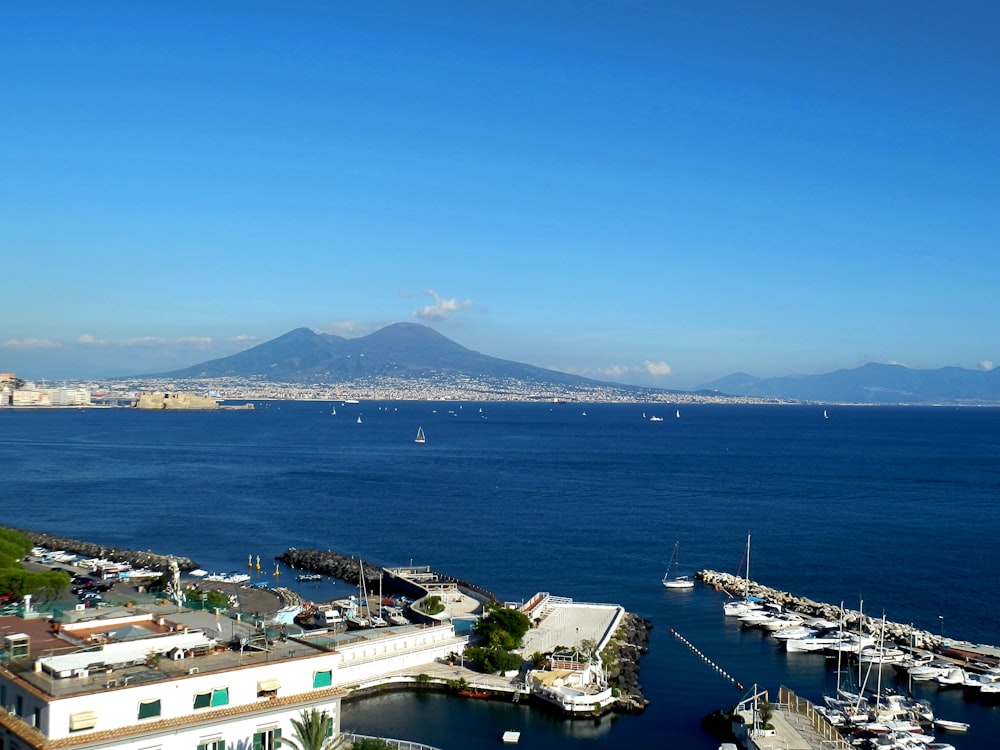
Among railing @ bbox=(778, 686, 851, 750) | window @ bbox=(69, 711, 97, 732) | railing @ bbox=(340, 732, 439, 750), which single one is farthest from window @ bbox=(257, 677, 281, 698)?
railing @ bbox=(778, 686, 851, 750)

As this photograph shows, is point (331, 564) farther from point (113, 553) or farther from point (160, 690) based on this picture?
point (160, 690)

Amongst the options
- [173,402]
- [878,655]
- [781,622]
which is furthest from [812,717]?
[173,402]

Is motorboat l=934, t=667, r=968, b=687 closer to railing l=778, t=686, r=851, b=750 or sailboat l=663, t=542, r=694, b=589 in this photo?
railing l=778, t=686, r=851, b=750

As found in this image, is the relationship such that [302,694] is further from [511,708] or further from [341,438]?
[341,438]

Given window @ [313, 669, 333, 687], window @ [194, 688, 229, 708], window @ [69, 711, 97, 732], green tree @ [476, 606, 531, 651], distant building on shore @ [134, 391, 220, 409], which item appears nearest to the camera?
window @ [69, 711, 97, 732]

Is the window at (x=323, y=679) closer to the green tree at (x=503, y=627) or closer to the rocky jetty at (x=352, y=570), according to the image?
the green tree at (x=503, y=627)
